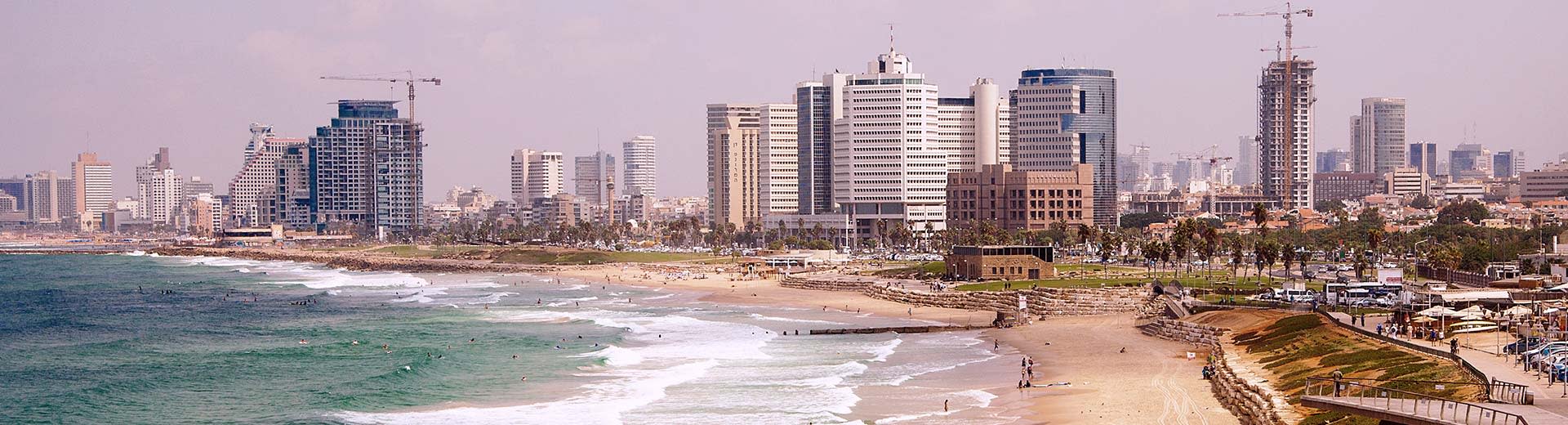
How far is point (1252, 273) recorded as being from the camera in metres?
122

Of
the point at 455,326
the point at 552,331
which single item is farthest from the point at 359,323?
the point at 552,331

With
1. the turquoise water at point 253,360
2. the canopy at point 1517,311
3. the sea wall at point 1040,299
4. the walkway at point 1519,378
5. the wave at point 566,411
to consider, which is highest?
the canopy at point 1517,311

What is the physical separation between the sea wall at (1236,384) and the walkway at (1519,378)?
18.4 feet

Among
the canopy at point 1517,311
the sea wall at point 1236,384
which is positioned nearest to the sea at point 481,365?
the sea wall at point 1236,384

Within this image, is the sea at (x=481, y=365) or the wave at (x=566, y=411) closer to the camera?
the wave at (x=566, y=411)

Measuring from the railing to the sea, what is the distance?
19396 mm

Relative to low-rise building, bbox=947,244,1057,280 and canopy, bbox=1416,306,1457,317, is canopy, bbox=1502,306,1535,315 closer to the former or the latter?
canopy, bbox=1416,306,1457,317

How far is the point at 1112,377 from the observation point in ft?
211

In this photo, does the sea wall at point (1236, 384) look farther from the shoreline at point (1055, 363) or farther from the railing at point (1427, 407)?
the railing at point (1427, 407)

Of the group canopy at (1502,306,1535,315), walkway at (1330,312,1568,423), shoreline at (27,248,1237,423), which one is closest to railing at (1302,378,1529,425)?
walkway at (1330,312,1568,423)

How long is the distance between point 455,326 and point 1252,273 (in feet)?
205

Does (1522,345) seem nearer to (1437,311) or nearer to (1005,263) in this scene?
(1437,311)

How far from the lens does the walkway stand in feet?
117

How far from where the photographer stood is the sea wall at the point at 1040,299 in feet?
311
